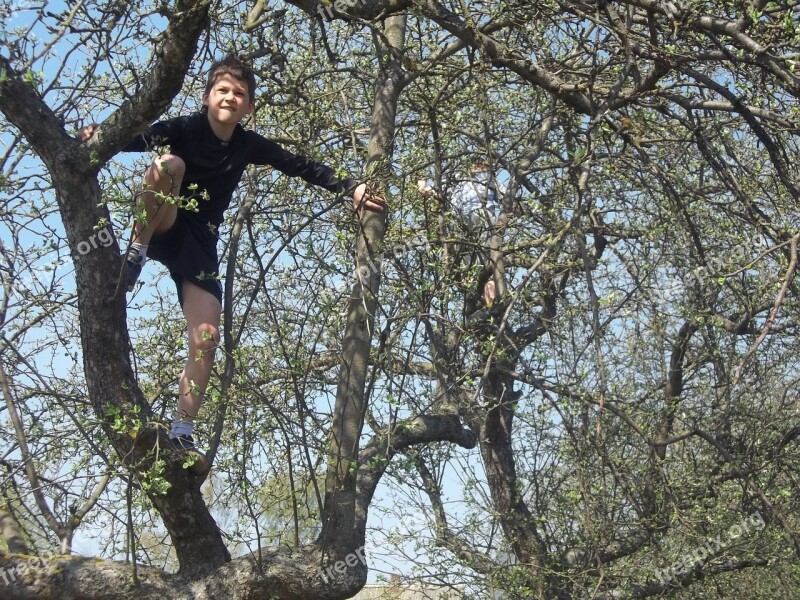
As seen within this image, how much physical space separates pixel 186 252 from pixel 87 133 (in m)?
0.57

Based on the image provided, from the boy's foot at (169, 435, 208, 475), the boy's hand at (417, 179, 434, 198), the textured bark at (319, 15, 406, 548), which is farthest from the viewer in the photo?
the boy's hand at (417, 179, 434, 198)

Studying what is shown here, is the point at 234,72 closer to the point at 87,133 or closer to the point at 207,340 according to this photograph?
the point at 87,133

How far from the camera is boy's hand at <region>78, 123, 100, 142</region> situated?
348cm

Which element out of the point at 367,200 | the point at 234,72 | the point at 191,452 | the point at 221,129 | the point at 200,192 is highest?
the point at 234,72

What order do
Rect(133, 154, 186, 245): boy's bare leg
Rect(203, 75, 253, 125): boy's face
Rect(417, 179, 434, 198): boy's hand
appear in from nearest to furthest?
Rect(133, 154, 186, 245): boy's bare leg
Rect(203, 75, 253, 125): boy's face
Rect(417, 179, 434, 198): boy's hand

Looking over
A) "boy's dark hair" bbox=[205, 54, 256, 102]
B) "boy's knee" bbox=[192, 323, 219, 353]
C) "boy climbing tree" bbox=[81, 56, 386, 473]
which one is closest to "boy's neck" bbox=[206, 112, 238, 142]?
"boy climbing tree" bbox=[81, 56, 386, 473]

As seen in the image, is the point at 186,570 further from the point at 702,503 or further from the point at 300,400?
the point at 702,503

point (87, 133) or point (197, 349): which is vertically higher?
point (87, 133)

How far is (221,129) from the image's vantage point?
150 inches

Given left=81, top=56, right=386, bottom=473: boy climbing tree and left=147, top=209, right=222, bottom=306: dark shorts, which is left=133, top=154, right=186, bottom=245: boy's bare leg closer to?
left=81, top=56, right=386, bottom=473: boy climbing tree

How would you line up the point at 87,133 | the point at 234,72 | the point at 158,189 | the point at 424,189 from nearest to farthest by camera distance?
the point at 158,189 < the point at 87,133 < the point at 234,72 < the point at 424,189

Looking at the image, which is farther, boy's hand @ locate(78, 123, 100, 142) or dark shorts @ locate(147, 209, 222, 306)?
dark shorts @ locate(147, 209, 222, 306)

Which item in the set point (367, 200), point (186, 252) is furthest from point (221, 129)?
point (367, 200)

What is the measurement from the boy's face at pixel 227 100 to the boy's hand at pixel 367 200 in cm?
56
